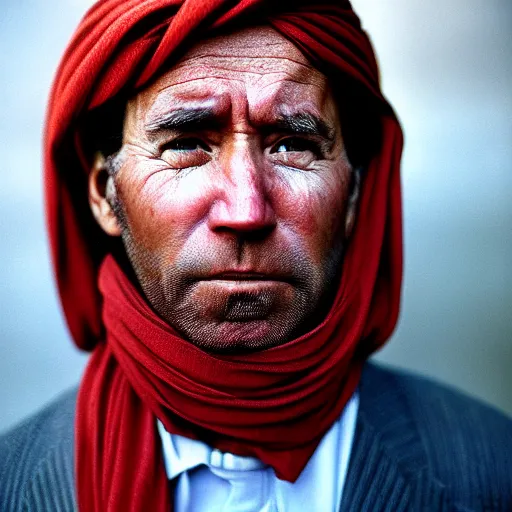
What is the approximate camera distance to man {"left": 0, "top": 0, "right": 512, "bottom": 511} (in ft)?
5.12

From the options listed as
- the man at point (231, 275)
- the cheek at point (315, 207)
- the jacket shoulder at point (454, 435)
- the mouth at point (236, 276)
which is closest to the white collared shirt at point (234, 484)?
the man at point (231, 275)

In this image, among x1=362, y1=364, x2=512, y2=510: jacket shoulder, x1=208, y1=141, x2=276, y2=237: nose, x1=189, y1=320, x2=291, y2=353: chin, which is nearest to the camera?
x1=208, y1=141, x2=276, y2=237: nose

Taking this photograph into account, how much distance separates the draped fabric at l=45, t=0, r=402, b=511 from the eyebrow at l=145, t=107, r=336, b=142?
0.11 metres

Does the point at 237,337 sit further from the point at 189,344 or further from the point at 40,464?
the point at 40,464

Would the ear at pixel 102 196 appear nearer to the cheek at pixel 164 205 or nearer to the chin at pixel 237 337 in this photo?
the cheek at pixel 164 205

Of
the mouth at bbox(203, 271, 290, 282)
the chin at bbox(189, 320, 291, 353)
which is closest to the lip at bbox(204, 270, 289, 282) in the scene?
the mouth at bbox(203, 271, 290, 282)

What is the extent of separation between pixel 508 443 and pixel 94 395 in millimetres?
1222

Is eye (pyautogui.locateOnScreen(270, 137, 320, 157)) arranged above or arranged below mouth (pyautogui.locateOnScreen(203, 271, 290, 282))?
above

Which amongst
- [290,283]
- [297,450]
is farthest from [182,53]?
[297,450]

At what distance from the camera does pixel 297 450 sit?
5.45ft

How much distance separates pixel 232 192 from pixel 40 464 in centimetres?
88

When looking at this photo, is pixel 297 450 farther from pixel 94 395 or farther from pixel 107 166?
pixel 107 166

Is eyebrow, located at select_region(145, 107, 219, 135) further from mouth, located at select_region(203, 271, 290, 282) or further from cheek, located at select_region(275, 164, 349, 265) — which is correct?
mouth, located at select_region(203, 271, 290, 282)

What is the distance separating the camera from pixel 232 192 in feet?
4.98
